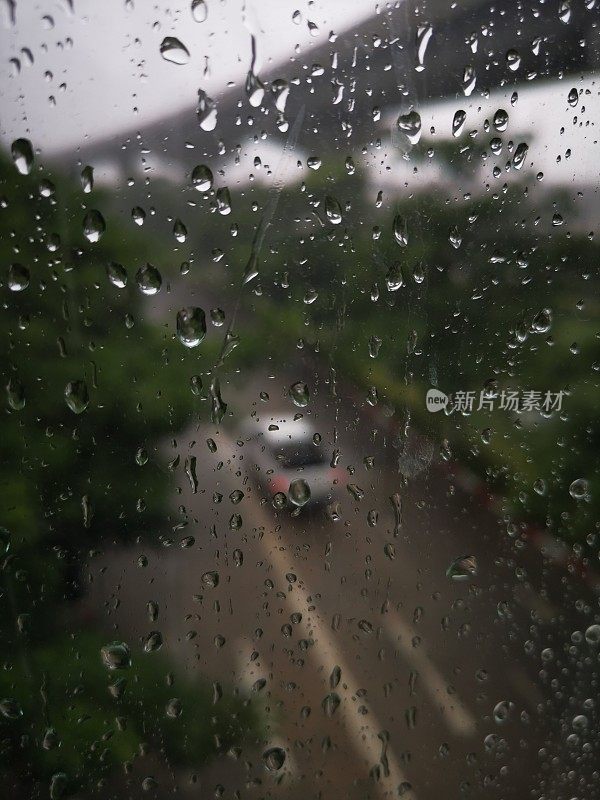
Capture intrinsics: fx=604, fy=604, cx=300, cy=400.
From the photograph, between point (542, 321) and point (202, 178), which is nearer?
point (202, 178)

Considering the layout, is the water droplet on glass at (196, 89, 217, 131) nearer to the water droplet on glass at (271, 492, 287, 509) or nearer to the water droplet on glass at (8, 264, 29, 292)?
the water droplet on glass at (8, 264, 29, 292)

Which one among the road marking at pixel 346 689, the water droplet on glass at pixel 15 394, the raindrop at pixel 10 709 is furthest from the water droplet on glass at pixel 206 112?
the raindrop at pixel 10 709

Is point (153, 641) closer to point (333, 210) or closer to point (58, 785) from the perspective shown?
point (58, 785)

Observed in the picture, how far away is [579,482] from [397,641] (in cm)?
36

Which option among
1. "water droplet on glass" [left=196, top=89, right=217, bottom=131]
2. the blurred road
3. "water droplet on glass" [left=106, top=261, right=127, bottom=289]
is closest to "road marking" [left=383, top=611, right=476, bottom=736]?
the blurred road

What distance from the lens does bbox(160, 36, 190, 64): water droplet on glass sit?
25.1 inches

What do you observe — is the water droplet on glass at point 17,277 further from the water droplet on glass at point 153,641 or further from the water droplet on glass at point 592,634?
the water droplet on glass at point 592,634

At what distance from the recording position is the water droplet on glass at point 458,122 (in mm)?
763

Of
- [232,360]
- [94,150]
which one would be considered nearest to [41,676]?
[232,360]

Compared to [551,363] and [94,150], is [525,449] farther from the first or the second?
[94,150]

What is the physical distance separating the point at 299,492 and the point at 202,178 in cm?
38

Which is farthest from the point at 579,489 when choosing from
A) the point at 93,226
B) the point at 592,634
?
the point at 93,226

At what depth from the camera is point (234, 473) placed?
2.35 ft

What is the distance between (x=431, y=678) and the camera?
82 centimetres
